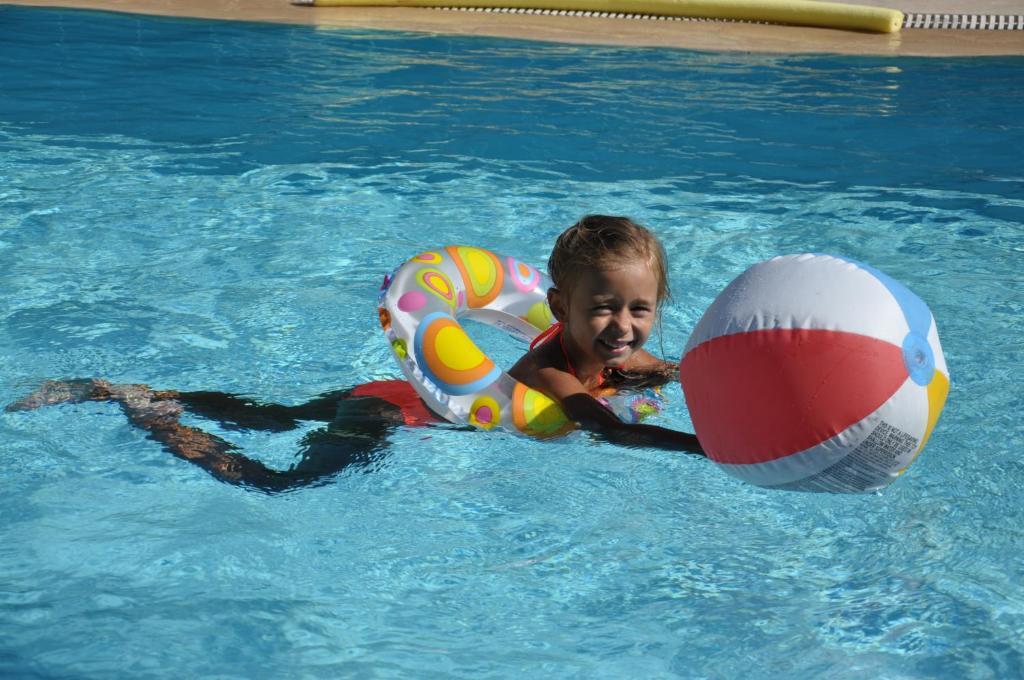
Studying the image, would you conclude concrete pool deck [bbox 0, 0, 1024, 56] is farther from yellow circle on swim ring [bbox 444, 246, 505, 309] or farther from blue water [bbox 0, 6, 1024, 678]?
yellow circle on swim ring [bbox 444, 246, 505, 309]

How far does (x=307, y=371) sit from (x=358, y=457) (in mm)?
1011

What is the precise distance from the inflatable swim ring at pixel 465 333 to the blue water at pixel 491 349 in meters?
0.38

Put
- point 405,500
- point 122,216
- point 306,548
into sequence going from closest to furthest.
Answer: point 306,548 < point 405,500 < point 122,216

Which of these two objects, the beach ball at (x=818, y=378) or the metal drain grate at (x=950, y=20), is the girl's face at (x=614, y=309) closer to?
the beach ball at (x=818, y=378)

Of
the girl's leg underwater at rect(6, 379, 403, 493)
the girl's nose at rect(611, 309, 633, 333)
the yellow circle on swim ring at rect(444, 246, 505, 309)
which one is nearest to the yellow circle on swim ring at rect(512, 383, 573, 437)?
the girl's nose at rect(611, 309, 633, 333)

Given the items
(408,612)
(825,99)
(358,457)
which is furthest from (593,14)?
(408,612)

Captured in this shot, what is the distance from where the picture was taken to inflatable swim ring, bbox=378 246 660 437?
3.54 meters

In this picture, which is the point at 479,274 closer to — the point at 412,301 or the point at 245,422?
the point at 412,301

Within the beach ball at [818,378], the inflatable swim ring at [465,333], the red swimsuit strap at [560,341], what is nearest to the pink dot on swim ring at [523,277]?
the inflatable swim ring at [465,333]

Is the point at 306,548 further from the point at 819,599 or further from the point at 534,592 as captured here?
the point at 819,599

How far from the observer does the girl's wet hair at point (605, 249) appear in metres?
3.43

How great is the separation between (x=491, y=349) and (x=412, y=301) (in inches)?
50.1

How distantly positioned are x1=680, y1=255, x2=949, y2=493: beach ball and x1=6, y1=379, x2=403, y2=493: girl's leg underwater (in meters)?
1.39

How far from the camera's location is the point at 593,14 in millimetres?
12148
